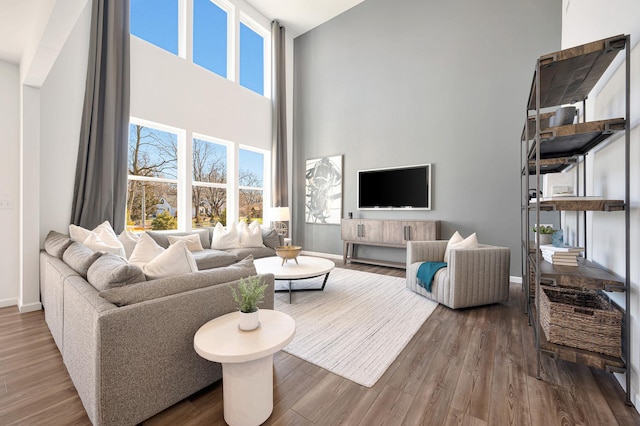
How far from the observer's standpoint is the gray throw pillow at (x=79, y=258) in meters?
1.76

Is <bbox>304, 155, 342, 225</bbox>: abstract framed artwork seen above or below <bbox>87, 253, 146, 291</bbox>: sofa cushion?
above

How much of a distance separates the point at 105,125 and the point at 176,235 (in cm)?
170

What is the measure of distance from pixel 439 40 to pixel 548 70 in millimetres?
3359

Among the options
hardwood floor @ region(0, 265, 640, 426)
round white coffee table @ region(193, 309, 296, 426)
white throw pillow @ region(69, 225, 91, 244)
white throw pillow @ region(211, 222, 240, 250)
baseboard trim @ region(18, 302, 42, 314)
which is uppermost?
white throw pillow @ region(69, 225, 91, 244)

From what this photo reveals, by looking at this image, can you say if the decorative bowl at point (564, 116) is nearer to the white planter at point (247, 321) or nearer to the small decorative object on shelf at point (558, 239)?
the small decorative object on shelf at point (558, 239)

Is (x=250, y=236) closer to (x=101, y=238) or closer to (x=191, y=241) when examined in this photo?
(x=191, y=241)

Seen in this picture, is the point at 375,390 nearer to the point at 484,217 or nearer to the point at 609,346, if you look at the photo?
Result: the point at 609,346

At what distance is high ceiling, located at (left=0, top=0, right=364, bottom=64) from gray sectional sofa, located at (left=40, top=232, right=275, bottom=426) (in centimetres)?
190

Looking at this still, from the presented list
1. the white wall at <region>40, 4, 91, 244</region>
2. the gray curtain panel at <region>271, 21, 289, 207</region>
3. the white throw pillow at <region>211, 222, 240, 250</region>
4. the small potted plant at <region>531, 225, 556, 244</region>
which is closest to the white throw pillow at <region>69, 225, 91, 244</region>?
the white wall at <region>40, 4, 91, 244</region>

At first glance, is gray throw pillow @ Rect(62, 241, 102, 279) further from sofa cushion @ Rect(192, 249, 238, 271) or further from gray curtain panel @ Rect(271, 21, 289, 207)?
gray curtain panel @ Rect(271, 21, 289, 207)

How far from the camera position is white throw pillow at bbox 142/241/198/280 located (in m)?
1.63

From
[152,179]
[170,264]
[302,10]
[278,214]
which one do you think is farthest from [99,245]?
[302,10]

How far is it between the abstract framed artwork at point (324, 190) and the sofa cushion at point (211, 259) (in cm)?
250

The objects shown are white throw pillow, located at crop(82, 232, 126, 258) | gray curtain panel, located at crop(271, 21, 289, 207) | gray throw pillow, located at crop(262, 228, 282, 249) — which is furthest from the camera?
gray curtain panel, located at crop(271, 21, 289, 207)
